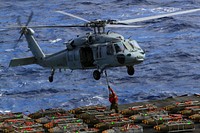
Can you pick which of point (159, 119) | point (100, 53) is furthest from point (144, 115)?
point (100, 53)

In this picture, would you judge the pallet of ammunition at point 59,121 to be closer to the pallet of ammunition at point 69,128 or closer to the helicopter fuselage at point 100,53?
the pallet of ammunition at point 69,128

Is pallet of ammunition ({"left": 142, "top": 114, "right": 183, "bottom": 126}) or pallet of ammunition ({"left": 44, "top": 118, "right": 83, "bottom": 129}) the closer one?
pallet of ammunition ({"left": 142, "top": 114, "right": 183, "bottom": 126})

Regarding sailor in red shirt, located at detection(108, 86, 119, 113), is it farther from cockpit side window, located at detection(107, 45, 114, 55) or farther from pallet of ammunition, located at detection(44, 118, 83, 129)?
cockpit side window, located at detection(107, 45, 114, 55)

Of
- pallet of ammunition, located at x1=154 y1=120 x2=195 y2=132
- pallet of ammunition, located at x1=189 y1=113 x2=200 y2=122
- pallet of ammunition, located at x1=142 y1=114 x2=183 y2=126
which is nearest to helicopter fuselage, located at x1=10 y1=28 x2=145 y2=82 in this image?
pallet of ammunition, located at x1=142 y1=114 x2=183 y2=126

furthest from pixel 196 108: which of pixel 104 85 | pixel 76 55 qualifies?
pixel 104 85

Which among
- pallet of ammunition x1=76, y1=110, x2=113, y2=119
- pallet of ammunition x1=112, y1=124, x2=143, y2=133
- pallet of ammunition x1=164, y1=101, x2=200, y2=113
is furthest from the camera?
pallet of ammunition x1=164, y1=101, x2=200, y2=113

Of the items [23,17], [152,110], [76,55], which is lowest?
[23,17]

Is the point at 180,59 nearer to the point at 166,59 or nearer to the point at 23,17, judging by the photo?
the point at 166,59

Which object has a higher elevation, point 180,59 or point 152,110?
point 152,110
